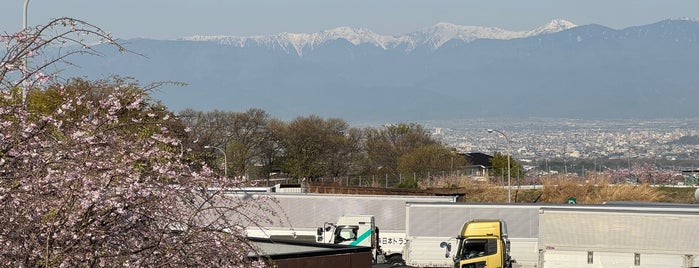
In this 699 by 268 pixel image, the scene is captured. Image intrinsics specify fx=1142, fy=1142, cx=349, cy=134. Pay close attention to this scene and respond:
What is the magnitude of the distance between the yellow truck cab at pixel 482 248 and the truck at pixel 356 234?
6882mm

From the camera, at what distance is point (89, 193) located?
10602mm

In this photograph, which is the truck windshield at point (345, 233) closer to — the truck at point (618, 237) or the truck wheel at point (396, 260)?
the truck wheel at point (396, 260)

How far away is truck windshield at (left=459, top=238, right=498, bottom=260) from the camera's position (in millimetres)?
36469

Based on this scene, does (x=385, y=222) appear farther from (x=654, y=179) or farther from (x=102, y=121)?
(x=654, y=179)

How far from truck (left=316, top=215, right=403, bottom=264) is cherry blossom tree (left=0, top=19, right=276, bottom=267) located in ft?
102

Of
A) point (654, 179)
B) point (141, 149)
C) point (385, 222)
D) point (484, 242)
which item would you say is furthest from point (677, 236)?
point (654, 179)

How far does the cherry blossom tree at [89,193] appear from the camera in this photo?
10.5 m

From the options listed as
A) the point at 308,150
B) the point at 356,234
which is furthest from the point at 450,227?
the point at 308,150

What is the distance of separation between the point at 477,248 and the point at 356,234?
318 inches

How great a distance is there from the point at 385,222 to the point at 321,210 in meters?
2.81

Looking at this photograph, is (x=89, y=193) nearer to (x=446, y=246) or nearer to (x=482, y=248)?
(x=482, y=248)

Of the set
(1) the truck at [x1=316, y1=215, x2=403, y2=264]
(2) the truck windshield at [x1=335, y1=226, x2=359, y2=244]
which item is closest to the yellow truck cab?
(1) the truck at [x1=316, y1=215, x2=403, y2=264]

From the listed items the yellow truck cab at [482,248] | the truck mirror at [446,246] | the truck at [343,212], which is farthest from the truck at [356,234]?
the yellow truck cab at [482,248]

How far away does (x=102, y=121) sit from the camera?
11797 millimetres
